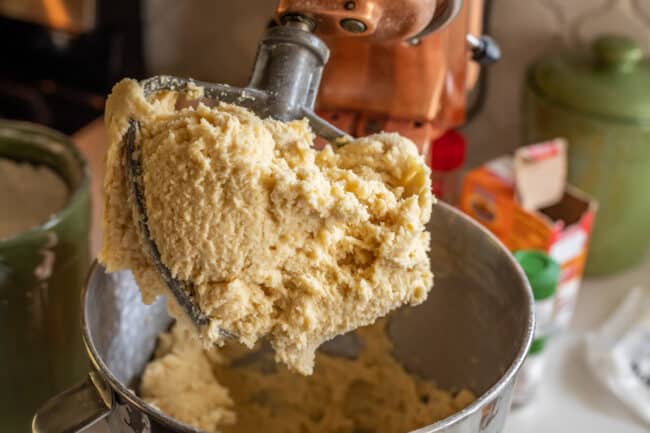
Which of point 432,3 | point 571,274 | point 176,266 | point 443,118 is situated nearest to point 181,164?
point 176,266

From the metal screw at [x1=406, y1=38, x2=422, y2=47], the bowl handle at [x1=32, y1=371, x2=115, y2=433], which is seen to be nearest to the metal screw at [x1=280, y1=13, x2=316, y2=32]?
the metal screw at [x1=406, y1=38, x2=422, y2=47]

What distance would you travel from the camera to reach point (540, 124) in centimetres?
75

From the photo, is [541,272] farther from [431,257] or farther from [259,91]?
[259,91]

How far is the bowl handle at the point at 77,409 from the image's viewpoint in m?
0.38

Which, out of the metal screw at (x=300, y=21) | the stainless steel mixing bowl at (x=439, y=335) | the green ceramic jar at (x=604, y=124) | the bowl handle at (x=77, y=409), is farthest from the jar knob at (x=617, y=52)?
the bowl handle at (x=77, y=409)

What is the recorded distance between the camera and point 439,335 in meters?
0.54

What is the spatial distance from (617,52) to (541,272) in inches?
9.7

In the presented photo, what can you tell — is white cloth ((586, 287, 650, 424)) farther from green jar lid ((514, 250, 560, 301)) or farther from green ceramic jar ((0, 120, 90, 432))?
green ceramic jar ((0, 120, 90, 432))

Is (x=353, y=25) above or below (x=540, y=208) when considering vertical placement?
above

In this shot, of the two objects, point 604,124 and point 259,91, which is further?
point 604,124

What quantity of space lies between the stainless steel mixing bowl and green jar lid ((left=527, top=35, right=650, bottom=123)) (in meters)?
0.29

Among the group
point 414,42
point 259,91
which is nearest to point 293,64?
point 259,91

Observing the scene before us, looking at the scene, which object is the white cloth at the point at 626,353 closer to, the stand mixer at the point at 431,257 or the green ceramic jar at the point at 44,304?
the stand mixer at the point at 431,257

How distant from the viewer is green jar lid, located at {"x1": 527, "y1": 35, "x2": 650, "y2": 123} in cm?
69
